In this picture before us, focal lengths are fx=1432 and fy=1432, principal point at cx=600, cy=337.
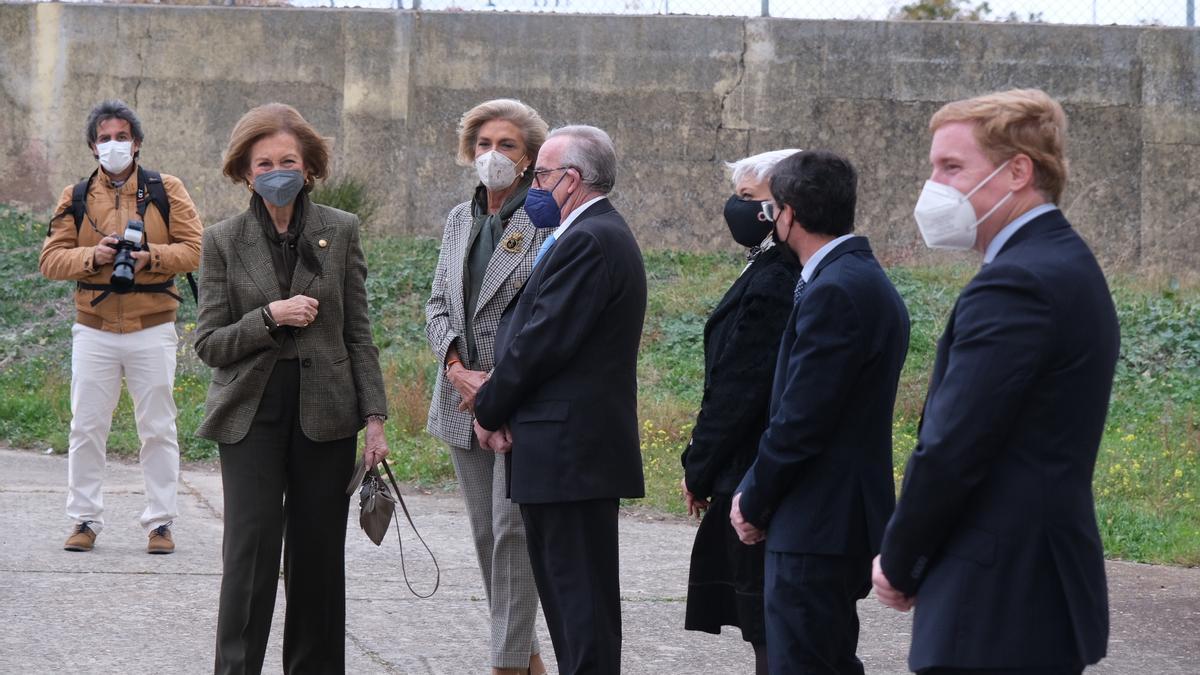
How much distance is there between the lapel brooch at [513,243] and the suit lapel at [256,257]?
0.82m

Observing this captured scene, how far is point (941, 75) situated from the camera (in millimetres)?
14148

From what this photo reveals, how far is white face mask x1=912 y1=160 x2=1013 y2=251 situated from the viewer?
2934mm

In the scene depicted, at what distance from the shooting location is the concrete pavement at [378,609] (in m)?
5.27

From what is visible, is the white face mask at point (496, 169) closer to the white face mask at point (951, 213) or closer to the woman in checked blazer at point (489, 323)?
the woman in checked blazer at point (489, 323)

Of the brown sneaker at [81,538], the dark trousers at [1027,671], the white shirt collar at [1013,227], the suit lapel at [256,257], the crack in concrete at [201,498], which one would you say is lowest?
the crack in concrete at [201,498]

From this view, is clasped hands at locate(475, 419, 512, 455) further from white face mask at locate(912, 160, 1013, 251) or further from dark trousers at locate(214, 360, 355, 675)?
white face mask at locate(912, 160, 1013, 251)

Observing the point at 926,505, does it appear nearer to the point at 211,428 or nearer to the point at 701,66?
the point at 211,428

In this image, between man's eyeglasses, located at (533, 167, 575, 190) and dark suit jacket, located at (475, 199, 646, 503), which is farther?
man's eyeglasses, located at (533, 167, 575, 190)

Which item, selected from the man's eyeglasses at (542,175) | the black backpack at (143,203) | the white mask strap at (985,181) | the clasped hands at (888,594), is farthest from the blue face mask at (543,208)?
the black backpack at (143,203)

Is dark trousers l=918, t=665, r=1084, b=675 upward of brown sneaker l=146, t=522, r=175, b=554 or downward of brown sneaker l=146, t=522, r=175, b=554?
upward

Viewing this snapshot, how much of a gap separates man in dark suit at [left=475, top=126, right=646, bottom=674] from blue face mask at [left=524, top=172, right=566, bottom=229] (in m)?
0.22

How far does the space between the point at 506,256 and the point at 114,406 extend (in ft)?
8.98

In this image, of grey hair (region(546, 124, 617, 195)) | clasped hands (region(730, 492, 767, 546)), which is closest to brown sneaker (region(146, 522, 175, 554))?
grey hair (region(546, 124, 617, 195))

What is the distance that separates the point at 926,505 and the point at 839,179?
4.30 feet
